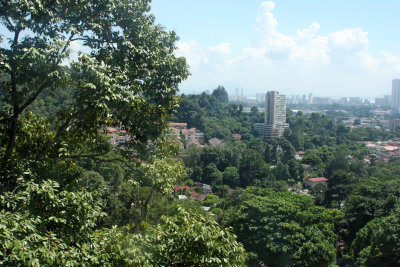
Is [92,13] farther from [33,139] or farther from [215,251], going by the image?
[215,251]

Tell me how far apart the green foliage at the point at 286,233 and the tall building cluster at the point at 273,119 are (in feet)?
96.9

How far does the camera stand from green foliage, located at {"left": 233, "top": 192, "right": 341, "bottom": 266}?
6.83 metres

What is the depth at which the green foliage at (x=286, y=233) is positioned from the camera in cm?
683

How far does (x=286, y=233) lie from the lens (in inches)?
285

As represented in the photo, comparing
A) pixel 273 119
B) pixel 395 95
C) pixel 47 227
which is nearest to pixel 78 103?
pixel 47 227

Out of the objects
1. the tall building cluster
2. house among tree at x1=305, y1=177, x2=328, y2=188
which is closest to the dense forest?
house among tree at x1=305, y1=177, x2=328, y2=188

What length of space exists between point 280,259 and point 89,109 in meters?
5.96

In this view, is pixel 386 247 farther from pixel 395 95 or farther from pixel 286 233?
pixel 395 95

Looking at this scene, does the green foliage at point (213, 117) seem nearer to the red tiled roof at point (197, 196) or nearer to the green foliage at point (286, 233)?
the red tiled roof at point (197, 196)

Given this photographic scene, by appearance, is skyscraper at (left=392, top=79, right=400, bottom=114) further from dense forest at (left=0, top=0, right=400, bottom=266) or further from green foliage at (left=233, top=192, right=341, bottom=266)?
dense forest at (left=0, top=0, right=400, bottom=266)

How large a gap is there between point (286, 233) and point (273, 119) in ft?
105

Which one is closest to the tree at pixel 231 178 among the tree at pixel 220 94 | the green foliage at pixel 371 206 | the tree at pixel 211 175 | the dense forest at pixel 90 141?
the tree at pixel 211 175

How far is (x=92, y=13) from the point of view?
2699 mm

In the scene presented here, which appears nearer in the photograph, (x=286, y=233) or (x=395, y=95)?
(x=286, y=233)
